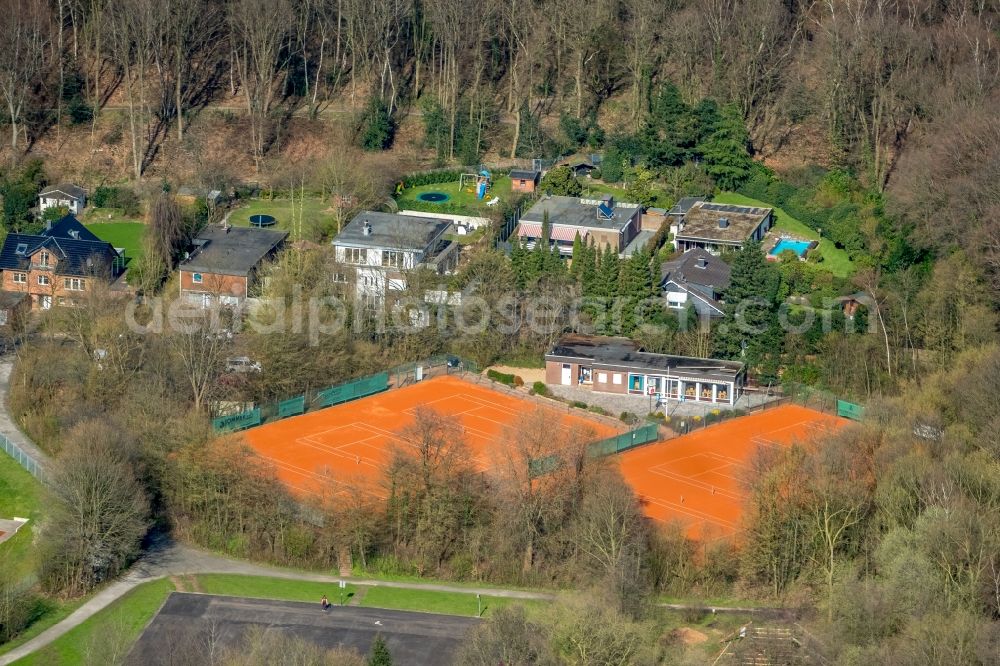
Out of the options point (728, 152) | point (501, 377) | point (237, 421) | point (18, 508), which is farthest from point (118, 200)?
point (728, 152)

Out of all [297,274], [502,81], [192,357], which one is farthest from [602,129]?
[192,357]

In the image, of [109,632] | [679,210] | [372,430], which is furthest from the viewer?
[679,210]

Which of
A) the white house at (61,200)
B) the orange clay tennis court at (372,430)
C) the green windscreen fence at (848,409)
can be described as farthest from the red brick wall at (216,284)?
the green windscreen fence at (848,409)

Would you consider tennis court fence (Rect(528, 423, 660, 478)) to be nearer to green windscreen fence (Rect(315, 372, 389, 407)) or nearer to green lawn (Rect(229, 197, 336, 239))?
green windscreen fence (Rect(315, 372, 389, 407))

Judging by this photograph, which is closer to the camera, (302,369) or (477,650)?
(477,650)

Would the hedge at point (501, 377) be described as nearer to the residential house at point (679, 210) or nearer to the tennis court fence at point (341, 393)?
the tennis court fence at point (341, 393)

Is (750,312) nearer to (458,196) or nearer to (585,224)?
(585,224)

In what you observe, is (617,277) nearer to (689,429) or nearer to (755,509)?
(689,429)
